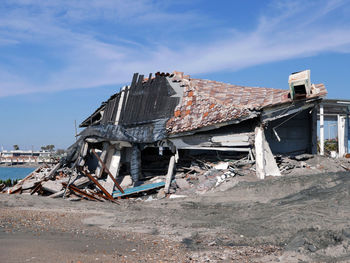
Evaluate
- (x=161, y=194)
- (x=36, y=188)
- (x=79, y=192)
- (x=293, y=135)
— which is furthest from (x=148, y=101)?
(x=293, y=135)

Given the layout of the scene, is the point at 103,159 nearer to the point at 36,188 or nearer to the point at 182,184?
the point at 36,188

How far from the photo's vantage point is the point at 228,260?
6203 millimetres

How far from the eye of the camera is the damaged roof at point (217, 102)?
14.1 m

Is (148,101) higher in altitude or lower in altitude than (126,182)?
higher

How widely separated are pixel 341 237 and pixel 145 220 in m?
5.12

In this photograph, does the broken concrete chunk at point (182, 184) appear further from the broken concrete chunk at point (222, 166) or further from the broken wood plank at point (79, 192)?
the broken wood plank at point (79, 192)

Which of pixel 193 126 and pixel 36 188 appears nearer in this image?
pixel 193 126

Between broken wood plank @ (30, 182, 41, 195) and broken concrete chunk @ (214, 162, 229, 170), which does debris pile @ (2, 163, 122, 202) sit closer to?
broken wood plank @ (30, 182, 41, 195)

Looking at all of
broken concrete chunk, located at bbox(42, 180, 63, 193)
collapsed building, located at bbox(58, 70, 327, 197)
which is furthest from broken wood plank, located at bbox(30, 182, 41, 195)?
collapsed building, located at bbox(58, 70, 327, 197)

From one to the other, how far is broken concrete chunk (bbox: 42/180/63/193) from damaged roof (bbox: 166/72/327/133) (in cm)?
511

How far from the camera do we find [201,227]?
8.91m

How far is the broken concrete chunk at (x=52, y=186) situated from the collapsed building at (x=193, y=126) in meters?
1.20

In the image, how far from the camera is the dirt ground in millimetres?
6273

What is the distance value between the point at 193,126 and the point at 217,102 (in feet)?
5.20
